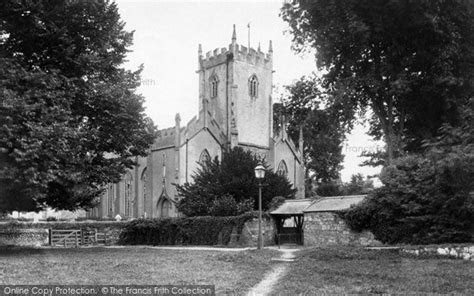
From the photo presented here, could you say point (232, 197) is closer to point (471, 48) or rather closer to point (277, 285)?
point (471, 48)

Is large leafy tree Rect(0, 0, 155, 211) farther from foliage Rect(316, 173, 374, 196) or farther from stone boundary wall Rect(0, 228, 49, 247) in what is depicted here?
foliage Rect(316, 173, 374, 196)

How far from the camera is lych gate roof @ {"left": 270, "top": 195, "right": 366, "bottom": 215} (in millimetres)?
27266

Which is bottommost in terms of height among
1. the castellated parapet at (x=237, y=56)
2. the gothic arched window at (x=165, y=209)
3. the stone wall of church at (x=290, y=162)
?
the gothic arched window at (x=165, y=209)

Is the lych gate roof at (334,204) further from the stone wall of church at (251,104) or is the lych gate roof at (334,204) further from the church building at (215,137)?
the stone wall of church at (251,104)

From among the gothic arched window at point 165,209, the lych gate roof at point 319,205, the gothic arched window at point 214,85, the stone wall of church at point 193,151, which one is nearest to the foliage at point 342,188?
the stone wall of church at point 193,151

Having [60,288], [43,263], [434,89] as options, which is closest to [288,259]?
[43,263]

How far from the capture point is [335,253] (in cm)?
1905

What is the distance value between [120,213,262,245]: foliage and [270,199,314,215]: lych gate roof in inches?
77.8

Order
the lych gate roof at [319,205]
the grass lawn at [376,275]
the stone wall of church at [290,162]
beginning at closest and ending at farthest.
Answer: the grass lawn at [376,275] < the lych gate roof at [319,205] < the stone wall of church at [290,162]

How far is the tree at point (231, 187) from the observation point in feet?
115

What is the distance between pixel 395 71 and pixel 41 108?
1802cm

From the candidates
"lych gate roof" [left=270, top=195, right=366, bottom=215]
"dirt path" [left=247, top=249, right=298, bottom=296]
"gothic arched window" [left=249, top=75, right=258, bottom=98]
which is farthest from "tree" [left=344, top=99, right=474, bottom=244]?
"gothic arched window" [left=249, top=75, right=258, bottom=98]

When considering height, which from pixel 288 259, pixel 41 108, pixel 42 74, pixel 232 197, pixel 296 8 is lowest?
pixel 288 259

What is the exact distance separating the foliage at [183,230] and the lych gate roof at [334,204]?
3510mm
